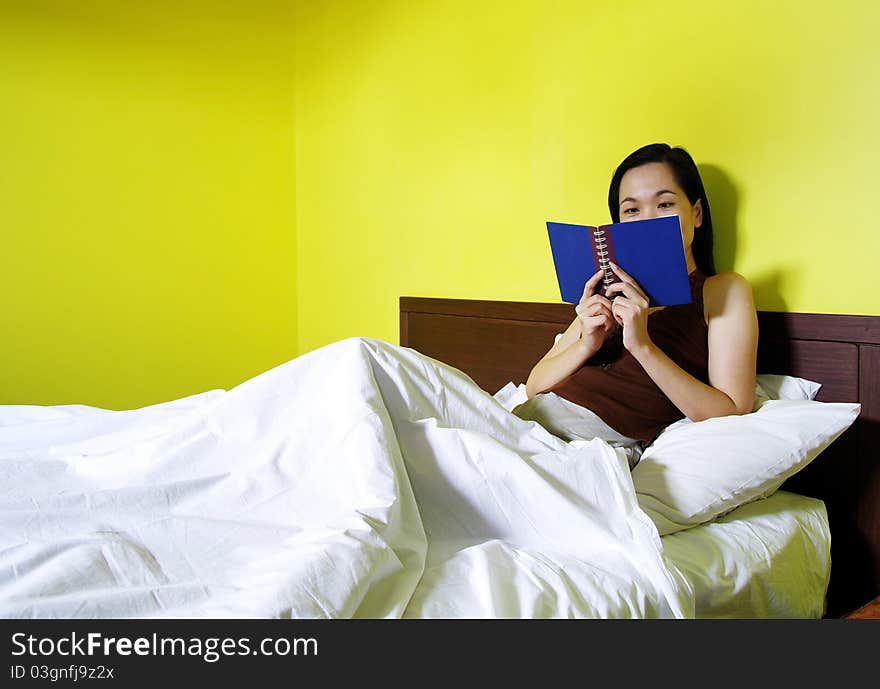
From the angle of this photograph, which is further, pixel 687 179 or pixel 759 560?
pixel 687 179

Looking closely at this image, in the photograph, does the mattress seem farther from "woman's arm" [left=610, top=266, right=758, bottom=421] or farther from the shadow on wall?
the shadow on wall

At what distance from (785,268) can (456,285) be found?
1.05 metres

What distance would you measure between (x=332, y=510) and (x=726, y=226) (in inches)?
44.0

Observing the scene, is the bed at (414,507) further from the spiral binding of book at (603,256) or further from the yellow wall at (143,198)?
the yellow wall at (143,198)

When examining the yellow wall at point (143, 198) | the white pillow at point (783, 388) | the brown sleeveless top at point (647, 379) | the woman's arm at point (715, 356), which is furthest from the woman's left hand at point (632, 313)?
the yellow wall at point (143, 198)

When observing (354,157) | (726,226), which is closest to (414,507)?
(726,226)

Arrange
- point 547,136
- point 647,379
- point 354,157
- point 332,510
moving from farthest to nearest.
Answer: point 354,157 < point 547,136 < point 647,379 < point 332,510

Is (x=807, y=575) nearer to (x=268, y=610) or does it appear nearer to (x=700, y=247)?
(x=700, y=247)

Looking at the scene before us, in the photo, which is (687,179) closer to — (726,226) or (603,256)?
(726,226)

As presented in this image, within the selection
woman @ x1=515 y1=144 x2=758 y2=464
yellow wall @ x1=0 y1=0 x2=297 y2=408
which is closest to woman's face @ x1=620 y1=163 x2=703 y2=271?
woman @ x1=515 y1=144 x2=758 y2=464

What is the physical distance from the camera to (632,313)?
1496 mm

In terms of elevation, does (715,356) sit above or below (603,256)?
below

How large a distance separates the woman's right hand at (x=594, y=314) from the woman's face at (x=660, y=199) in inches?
8.3

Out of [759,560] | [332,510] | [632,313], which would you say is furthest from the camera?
[632,313]
